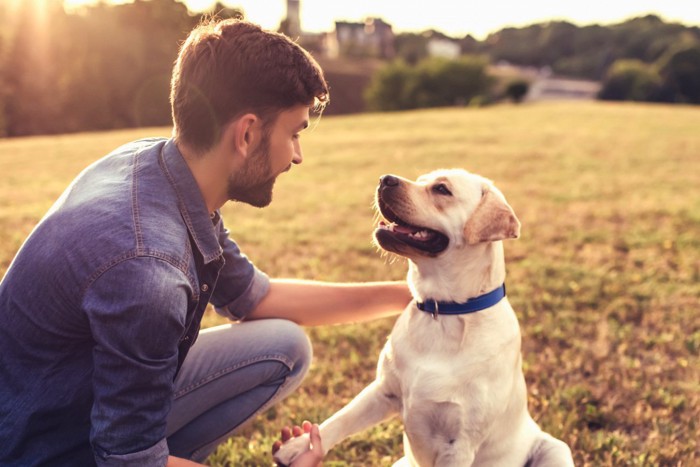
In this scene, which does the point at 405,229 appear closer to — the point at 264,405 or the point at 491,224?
the point at 491,224

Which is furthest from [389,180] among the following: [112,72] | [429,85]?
[429,85]

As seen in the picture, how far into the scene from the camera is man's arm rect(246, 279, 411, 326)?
3336 mm

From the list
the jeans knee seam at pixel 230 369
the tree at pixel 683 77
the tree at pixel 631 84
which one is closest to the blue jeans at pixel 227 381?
the jeans knee seam at pixel 230 369

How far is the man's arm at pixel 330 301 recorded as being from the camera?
3336 millimetres

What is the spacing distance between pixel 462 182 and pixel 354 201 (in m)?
6.25

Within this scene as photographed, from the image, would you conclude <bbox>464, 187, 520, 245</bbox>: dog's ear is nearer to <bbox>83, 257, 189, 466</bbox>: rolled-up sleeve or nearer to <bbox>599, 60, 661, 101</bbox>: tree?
<bbox>83, 257, 189, 466</bbox>: rolled-up sleeve

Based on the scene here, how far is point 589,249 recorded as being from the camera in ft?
22.2

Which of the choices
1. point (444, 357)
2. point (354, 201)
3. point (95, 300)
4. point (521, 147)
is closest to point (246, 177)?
point (95, 300)

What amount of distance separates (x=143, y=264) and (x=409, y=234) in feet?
4.65

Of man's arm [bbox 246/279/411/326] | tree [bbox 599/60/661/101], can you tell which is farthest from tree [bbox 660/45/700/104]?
man's arm [bbox 246/279/411/326]

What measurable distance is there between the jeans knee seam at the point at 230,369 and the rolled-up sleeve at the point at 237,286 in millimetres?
322

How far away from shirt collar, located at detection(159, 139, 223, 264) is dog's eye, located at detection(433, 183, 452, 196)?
1.22m

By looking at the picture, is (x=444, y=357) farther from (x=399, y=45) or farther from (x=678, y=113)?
(x=399, y=45)

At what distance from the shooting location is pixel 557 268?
606cm
